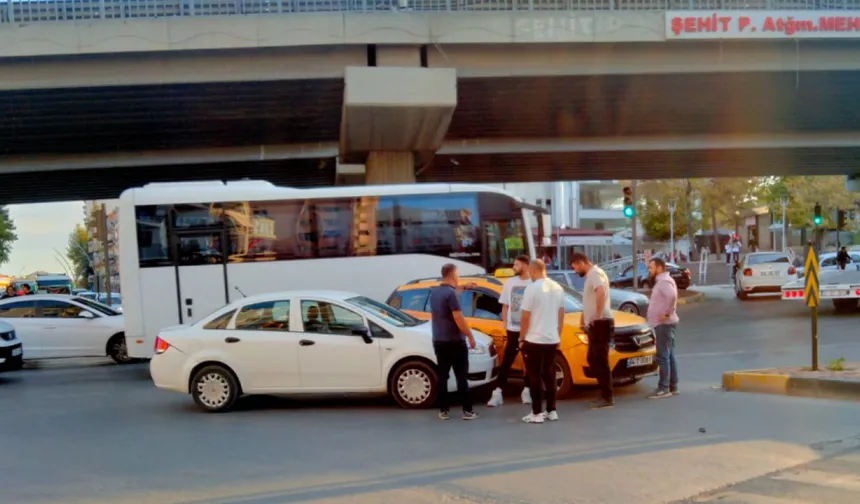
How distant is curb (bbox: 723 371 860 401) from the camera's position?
380 inches

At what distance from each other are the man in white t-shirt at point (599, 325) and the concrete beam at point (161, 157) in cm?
1716

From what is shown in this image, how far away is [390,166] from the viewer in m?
23.5

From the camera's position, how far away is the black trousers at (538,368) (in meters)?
8.63

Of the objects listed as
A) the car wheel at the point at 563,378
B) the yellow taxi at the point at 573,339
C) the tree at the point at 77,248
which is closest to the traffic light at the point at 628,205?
the yellow taxi at the point at 573,339

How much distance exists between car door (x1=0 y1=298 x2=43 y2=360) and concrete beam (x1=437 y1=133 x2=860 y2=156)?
13236 millimetres

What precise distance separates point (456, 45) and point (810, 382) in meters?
12.2

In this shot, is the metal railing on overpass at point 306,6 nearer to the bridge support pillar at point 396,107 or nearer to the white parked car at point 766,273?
the bridge support pillar at point 396,107

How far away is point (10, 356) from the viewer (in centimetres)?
1462

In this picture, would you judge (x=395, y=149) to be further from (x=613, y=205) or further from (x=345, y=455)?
(x=613, y=205)

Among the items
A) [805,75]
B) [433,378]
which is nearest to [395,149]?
[805,75]

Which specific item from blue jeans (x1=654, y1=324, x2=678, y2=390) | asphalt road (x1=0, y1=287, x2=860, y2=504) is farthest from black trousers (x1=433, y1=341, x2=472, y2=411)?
blue jeans (x1=654, y1=324, x2=678, y2=390)

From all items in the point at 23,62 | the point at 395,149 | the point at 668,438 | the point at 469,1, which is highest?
the point at 469,1

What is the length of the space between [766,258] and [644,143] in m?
5.65

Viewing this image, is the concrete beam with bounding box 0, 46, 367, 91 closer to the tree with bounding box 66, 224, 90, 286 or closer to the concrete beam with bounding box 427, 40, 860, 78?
the concrete beam with bounding box 427, 40, 860, 78
